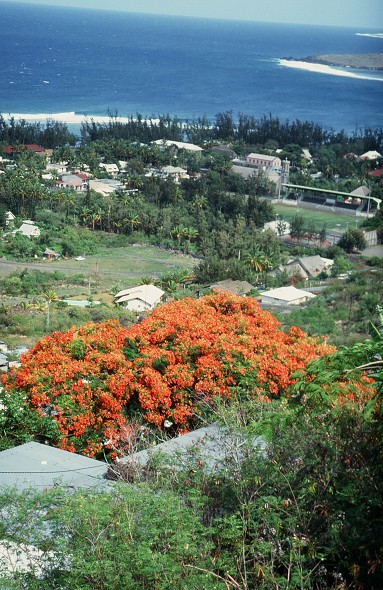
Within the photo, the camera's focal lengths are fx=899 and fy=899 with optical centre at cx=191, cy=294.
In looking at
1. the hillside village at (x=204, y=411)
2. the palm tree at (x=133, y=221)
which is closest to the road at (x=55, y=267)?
the hillside village at (x=204, y=411)

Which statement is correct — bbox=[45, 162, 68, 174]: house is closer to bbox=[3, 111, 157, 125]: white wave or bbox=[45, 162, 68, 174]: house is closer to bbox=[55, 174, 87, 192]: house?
bbox=[55, 174, 87, 192]: house

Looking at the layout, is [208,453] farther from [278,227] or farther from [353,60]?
[353,60]

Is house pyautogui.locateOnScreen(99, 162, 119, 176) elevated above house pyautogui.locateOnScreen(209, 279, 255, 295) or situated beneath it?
situated beneath

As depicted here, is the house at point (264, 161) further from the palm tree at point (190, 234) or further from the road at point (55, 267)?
the road at point (55, 267)

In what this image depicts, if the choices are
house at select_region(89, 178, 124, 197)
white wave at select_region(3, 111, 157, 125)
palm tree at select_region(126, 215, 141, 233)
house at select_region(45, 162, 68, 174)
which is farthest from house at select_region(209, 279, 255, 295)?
white wave at select_region(3, 111, 157, 125)

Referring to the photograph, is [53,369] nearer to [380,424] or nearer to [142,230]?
[380,424]

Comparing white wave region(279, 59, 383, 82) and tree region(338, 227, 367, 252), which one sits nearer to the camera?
tree region(338, 227, 367, 252)
